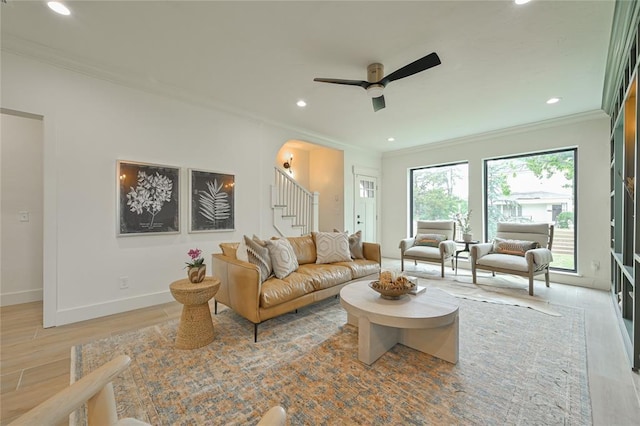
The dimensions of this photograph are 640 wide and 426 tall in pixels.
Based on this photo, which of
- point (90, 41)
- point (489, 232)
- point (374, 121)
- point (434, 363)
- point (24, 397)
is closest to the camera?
point (24, 397)

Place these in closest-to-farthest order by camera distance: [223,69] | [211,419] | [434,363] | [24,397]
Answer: [211,419] → [24,397] → [434,363] → [223,69]

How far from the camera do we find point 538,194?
4660 mm

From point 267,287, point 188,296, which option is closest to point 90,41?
point 188,296

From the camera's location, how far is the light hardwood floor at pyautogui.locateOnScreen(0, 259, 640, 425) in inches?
63.4

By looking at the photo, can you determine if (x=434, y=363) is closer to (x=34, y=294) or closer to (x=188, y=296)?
(x=188, y=296)

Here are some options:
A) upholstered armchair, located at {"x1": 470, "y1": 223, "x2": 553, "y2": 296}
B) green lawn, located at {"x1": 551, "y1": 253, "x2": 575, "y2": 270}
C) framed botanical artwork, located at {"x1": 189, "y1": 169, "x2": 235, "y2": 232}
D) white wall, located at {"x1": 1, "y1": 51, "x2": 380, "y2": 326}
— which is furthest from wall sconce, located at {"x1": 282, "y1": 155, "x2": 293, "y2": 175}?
green lawn, located at {"x1": 551, "y1": 253, "x2": 575, "y2": 270}

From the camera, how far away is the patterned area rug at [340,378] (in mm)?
1503

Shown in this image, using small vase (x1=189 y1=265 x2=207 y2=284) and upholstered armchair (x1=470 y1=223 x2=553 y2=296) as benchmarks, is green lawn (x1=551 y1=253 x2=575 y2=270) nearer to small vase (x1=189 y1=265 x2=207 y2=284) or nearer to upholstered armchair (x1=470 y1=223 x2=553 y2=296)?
upholstered armchair (x1=470 y1=223 x2=553 y2=296)

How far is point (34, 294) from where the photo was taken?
3414 mm

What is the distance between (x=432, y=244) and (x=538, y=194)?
2015mm

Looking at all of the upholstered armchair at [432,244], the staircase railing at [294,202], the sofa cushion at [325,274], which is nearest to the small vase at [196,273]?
the sofa cushion at [325,274]

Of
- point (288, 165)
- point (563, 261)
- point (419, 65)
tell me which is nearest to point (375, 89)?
point (419, 65)

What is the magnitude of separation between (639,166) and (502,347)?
1.69 m

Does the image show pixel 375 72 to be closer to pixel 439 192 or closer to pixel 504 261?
pixel 504 261
